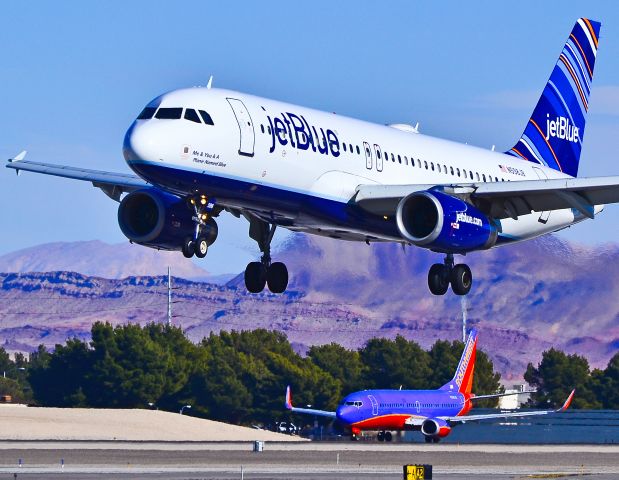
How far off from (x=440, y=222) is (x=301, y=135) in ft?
18.3

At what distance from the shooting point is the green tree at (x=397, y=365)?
145 meters

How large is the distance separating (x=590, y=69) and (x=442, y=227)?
89.6ft

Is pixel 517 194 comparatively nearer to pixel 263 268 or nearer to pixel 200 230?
pixel 263 268

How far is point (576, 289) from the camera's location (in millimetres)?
127062

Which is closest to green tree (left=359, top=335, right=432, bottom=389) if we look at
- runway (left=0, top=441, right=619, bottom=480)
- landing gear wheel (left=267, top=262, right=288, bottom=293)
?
runway (left=0, top=441, right=619, bottom=480)

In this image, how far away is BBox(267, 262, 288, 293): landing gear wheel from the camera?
53.0 m

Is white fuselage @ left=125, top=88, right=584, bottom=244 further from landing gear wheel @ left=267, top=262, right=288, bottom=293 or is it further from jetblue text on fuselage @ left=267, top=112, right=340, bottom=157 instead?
landing gear wheel @ left=267, top=262, right=288, bottom=293

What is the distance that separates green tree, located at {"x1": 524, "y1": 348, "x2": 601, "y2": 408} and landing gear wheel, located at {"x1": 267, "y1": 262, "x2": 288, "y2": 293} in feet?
306

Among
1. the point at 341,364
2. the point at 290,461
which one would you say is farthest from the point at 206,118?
the point at 341,364

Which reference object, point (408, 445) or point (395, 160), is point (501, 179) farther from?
point (408, 445)

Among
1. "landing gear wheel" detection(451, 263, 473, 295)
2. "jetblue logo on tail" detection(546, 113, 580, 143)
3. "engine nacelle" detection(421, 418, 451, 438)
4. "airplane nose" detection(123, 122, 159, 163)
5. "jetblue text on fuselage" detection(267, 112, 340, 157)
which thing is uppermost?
"jetblue logo on tail" detection(546, 113, 580, 143)

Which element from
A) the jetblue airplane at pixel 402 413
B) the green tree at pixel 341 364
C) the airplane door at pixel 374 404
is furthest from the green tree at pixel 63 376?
the airplane door at pixel 374 404

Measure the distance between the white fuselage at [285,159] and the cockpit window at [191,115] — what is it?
0.57 ft

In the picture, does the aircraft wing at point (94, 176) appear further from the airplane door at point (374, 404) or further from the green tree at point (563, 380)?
the green tree at point (563, 380)
